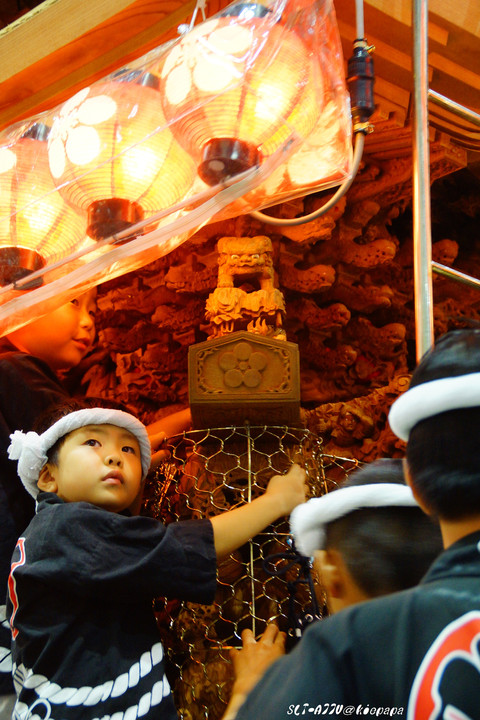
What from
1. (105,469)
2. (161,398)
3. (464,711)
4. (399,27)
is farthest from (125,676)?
(399,27)

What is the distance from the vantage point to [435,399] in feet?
3.11

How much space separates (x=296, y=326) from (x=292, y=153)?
1.66 m

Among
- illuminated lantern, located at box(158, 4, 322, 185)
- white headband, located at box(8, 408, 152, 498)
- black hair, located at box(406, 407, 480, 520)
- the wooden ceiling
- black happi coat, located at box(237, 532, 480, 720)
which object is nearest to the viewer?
black happi coat, located at box(237, 532, 480, 720)

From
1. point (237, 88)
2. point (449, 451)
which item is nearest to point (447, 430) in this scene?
point (449, 451)

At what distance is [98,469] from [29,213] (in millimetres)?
763

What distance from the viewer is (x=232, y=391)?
202 cm

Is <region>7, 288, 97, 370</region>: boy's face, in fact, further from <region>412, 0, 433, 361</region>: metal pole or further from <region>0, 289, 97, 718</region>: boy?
<region>412, 0, 433, 361</region>: metal pole

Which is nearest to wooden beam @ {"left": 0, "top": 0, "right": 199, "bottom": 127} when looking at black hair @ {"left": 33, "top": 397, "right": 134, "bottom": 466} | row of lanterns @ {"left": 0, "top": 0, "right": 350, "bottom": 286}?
row of lanterns @ {"left": 0, "top": 0, "right": 350, "bottom": 286}

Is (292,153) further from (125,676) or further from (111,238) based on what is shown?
(125,676)

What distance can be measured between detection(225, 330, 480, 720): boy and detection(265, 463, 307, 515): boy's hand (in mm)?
915

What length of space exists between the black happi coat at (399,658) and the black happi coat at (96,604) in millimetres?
758

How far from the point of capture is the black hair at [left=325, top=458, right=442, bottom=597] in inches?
47.4

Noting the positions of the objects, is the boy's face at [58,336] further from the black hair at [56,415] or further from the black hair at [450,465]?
the black hair at [450,465]

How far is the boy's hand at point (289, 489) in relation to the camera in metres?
1.87
